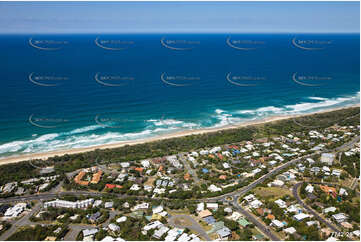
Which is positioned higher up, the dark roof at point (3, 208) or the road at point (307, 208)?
the road at point (307, 208)

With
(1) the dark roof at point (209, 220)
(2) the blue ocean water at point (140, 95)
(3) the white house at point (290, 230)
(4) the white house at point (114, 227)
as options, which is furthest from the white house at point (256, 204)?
(2) the blue ocean water at point (140, 95)

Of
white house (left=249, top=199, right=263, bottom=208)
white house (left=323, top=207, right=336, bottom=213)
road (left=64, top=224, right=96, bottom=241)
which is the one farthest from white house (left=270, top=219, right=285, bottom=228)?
road (left=64, top=224, right=96, bottom=241)

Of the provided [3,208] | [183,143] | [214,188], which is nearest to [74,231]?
[3,208]

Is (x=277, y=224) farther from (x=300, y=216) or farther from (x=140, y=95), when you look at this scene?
(x=140, y=95)

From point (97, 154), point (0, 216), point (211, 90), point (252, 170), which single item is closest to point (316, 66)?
point (211, 90)

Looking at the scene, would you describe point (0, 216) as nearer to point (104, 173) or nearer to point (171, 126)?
point (104, 173)

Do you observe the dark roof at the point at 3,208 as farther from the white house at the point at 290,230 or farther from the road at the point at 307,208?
the road at the point at 307,208
